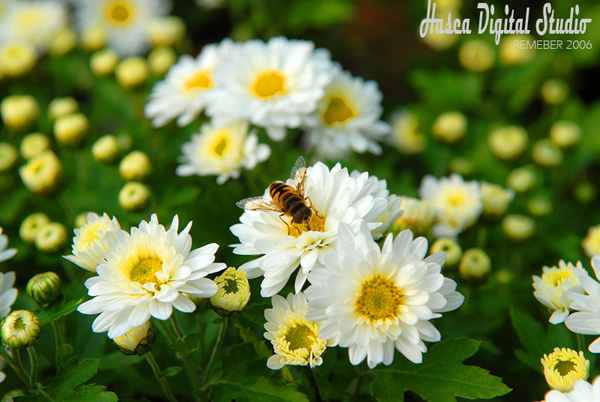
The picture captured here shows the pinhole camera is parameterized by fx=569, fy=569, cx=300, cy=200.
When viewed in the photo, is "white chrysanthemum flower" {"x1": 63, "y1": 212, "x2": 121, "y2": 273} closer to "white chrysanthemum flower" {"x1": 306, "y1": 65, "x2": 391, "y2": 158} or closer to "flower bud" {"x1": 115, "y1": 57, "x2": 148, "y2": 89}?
"white chrysanthemum flower" {"x1": 306, "y1": 65, "x2": 391, "y2": 158}

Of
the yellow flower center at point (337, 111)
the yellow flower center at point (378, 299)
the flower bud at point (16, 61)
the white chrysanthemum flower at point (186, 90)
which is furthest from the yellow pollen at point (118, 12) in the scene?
the yellow flower center at point (378, 299)

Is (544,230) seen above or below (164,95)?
below

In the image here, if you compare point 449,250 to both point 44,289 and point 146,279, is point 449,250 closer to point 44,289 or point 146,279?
point 146,279

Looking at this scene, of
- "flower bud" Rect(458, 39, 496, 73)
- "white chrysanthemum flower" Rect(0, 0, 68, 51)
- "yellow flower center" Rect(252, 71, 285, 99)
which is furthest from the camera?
"white chrysanthemum flower" Rect(0, 0, 68, 51)

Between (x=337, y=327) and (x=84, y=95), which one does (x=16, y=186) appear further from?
(x=337, y=327)

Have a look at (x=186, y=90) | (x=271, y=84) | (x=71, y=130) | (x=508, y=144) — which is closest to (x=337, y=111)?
(x=271, y=84)

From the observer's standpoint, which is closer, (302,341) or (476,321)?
(302,341)

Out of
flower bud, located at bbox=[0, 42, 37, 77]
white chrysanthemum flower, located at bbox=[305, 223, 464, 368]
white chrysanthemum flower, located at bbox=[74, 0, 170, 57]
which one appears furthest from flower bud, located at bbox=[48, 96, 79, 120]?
white chrysanthemum flower, located at bbox=[305, 223, 464, 368]

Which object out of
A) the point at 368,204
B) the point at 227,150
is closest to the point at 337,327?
the point at 368,204
